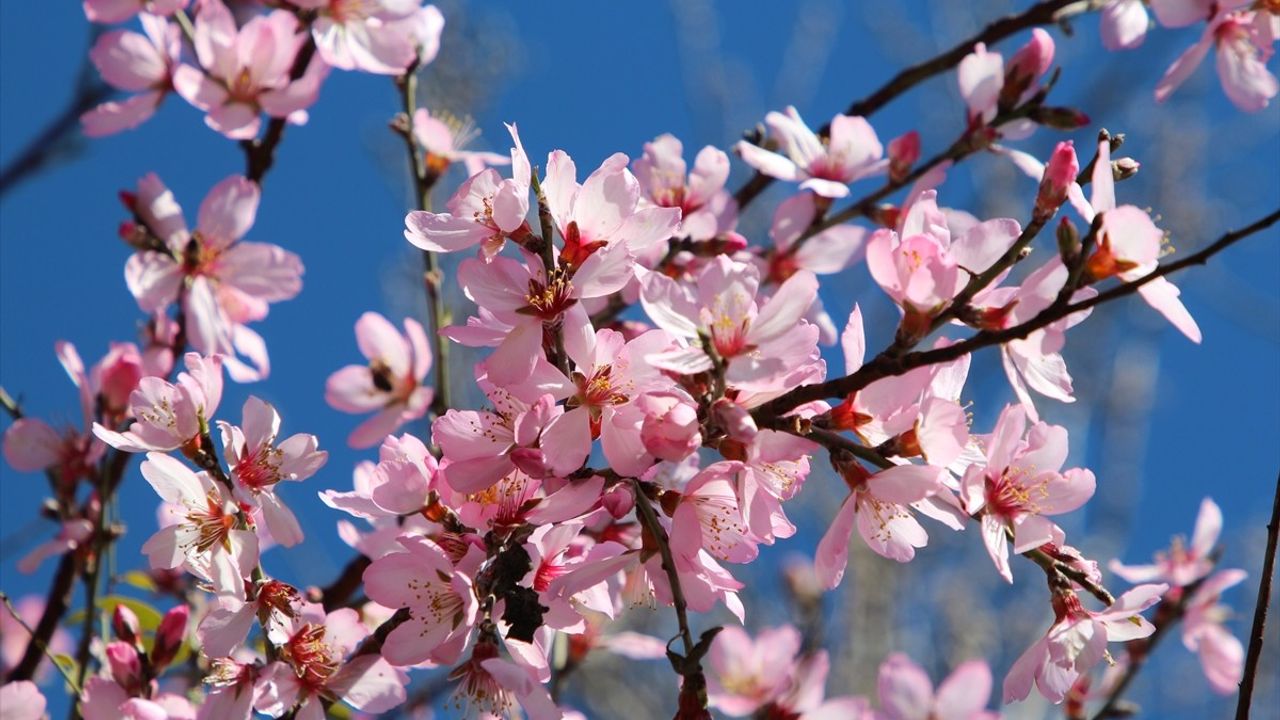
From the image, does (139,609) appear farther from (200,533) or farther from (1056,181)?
(1056,181)

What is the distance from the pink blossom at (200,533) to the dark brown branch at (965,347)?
53cm

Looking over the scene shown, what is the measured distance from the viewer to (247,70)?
72.9 inches

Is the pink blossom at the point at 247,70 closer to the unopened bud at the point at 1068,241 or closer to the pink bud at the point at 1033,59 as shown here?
the pink bud at the point at 1033,59

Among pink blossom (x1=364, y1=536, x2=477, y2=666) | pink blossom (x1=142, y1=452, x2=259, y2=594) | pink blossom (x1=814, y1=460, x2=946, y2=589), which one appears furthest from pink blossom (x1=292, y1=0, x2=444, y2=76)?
pink blossom (x1=814, y1=460, x2=946, y2=589)

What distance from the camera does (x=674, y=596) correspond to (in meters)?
0.94

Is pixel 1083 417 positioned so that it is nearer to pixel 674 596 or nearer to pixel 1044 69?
pixel 1044 69

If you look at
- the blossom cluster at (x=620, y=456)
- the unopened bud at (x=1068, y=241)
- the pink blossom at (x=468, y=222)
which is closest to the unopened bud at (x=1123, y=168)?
the blossom cluster at (x=620, y=456)

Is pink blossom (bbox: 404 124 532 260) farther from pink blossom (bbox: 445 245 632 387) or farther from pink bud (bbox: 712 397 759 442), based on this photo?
pink bud (bbox: 712 397 759 442)

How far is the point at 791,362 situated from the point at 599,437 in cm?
18

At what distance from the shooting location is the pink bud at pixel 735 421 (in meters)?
0.90

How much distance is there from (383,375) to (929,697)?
0.97 metres

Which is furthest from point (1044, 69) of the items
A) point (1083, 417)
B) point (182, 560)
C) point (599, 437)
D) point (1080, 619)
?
point (1083, 417)

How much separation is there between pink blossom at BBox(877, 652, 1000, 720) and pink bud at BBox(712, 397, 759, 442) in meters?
0.88

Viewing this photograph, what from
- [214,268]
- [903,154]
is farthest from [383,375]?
[903,154]
